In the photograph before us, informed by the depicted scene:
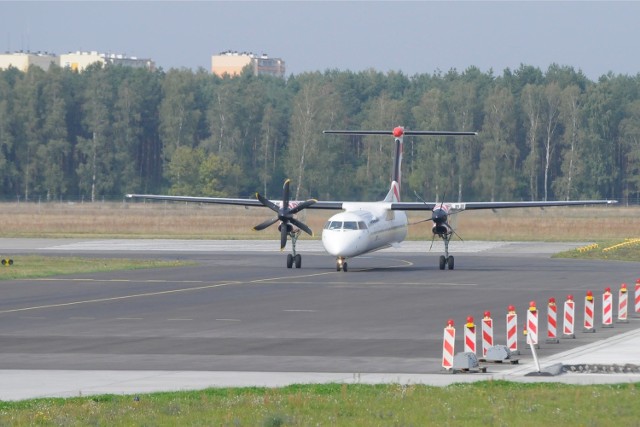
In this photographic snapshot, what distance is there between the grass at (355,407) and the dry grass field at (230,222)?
44236 mm

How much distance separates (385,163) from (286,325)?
3212 inches

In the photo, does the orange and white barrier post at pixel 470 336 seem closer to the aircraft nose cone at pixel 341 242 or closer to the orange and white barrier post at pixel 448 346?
the orange and white barrier post at pixel 448 346

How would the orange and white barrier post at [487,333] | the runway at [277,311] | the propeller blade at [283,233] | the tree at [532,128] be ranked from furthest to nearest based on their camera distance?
the tree at [532,128], the propeller blade at [283,233], the runway at [277,311], the orange and white barrier post at [487,333]

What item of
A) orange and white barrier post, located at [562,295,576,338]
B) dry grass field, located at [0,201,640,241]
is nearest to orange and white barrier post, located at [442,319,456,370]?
orange and white barrier post, located at [562,295,576,338]

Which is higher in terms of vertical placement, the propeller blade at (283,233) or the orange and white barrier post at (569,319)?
the propeller blade at (283,233)

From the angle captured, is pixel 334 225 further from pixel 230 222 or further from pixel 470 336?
pixel 230 222

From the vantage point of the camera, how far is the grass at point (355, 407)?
45.6 ft

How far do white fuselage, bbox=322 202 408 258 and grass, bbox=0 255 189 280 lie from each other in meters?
8.18

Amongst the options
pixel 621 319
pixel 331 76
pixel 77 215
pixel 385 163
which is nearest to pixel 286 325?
pixel 621 319

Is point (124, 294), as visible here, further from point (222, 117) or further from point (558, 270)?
point (222, 117)

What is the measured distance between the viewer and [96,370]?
1883 cm

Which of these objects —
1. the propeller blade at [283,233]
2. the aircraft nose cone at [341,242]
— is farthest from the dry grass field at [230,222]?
the aircraft nose cone at [341,242]

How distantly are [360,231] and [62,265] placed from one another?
42.0 feet

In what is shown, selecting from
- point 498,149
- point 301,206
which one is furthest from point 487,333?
point 498,149
